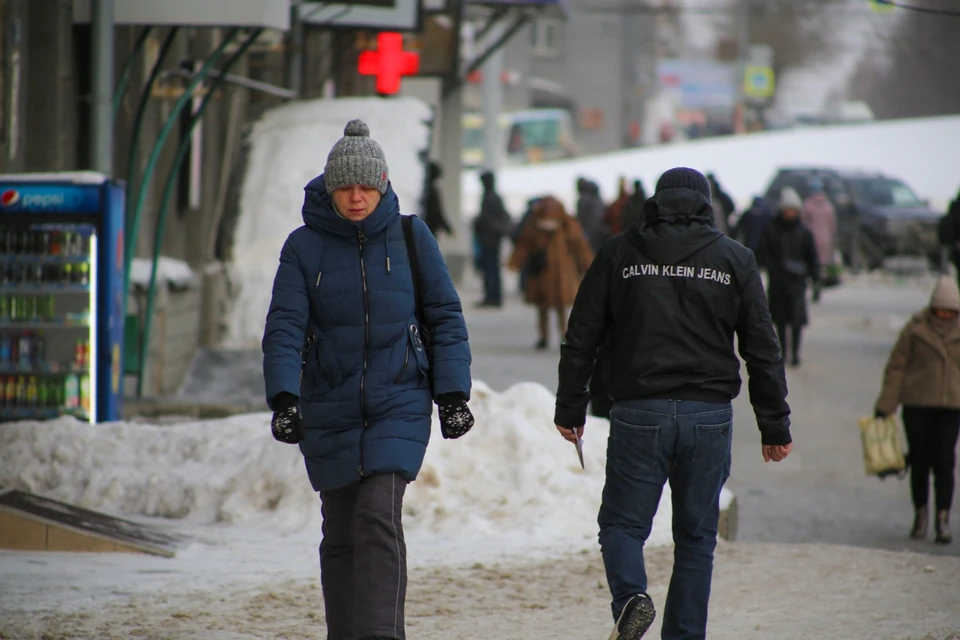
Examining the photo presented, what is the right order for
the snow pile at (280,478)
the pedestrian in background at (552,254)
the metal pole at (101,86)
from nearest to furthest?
the snow pile at (280,478) → the metal pole at (101,86) → the pedestrian in background at (552,254)

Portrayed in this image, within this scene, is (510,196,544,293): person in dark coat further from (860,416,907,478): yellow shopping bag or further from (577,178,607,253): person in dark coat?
(860,416,907,478): yellow shopping bag

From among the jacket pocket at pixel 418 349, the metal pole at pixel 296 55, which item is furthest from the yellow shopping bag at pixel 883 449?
the metal pole at pixel 296 55

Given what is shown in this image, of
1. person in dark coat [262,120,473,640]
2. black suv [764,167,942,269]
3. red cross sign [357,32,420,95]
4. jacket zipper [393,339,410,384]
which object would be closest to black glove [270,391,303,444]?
person in dark coat [262,120,473,640]

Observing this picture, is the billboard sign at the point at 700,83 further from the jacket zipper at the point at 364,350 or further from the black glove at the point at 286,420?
the black glove at the point at 286,420

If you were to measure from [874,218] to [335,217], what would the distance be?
2581 cm

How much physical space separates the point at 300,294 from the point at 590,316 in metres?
0.94

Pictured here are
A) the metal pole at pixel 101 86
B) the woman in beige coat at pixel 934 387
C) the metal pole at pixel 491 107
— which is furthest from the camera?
the metal pole at pixel 491 107

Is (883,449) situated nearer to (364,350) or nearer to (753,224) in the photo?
(364,350)

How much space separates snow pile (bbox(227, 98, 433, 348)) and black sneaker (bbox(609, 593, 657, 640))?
9.02 metres

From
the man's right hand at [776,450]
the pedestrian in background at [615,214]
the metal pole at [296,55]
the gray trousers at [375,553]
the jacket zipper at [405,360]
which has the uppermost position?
the metal pole at [296,55]

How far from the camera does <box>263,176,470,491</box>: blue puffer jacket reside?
4512 millimetres

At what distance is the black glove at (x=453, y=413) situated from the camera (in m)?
4.57

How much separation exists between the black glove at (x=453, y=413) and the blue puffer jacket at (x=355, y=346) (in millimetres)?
22

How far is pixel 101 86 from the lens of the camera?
882 centimetres
